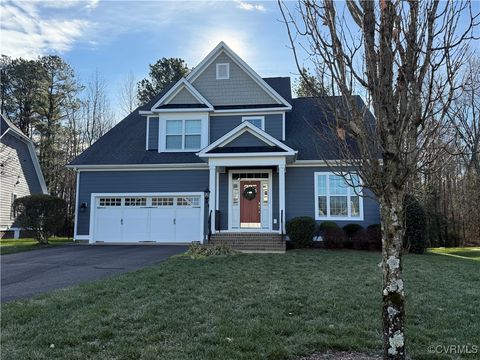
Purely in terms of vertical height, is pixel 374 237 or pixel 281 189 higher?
pixel 281 189

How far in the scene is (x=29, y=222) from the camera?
16922 mm

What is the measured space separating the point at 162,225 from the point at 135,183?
→ 2.28 meters

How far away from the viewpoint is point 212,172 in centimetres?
1580

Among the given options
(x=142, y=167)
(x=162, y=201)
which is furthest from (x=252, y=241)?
(x=142, y=167)

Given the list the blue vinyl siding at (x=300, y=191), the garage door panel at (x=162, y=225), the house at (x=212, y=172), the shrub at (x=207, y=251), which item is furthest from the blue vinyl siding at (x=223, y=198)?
the shrub at (x=207, y=251)

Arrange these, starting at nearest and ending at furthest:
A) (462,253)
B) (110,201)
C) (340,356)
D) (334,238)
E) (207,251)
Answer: (340,356) → (207,251) → (334,238) → (462,253) → (110,201)

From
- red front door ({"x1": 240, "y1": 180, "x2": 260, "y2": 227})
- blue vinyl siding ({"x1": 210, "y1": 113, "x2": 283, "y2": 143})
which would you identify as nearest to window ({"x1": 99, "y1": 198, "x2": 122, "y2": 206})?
blue vinyl siding ({"x1": 210, "y1": 113, "x2": 283, "y2": 143})

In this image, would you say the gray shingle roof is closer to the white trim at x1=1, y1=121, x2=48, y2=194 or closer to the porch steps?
the porch steps

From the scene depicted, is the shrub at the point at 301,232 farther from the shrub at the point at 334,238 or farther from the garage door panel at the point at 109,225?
the garage door panel at the point at 109,225

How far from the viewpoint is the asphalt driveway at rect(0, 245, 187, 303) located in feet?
25.7

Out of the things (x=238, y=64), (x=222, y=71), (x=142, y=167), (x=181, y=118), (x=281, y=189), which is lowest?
(x=281, y=189)

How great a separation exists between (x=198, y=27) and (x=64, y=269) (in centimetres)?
682

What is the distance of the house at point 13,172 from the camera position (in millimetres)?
23406

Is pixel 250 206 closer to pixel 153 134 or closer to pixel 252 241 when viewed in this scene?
pixel 252 241
